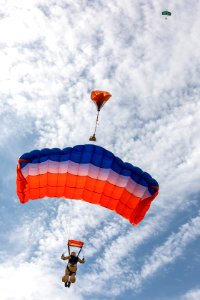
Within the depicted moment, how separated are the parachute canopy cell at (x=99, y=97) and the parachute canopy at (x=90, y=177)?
2.50 m

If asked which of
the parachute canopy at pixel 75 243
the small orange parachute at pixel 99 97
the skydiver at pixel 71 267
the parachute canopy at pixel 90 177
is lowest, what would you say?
the skydiver at pixel 71 267

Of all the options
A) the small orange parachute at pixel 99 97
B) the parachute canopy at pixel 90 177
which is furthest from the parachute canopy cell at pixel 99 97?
the parachute canopy at pixel 90 177

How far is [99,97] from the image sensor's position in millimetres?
22500

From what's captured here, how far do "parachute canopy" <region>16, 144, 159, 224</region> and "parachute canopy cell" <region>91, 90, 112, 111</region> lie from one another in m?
2.50

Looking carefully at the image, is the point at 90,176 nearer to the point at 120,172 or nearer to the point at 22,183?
the point at 120,172

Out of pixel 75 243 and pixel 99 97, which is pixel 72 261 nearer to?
pixel 75 243

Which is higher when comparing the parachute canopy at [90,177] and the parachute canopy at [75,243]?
the parachute canopy at [90,177]

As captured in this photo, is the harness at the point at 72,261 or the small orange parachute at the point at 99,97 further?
the small orange parachute at the point at 99,97

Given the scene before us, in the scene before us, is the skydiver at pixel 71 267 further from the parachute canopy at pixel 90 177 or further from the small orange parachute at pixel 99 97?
the small orange parachute at pixel 99 97

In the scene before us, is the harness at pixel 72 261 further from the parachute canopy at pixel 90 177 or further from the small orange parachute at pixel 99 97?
the small orange parachute at pixel 99 97

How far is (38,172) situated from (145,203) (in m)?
5.31

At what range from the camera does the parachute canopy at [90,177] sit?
21.4 m

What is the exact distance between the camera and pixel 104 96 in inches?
883

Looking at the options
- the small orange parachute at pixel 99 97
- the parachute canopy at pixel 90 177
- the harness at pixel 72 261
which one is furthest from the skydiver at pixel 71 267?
the small orange parachute at pixel 99 97
